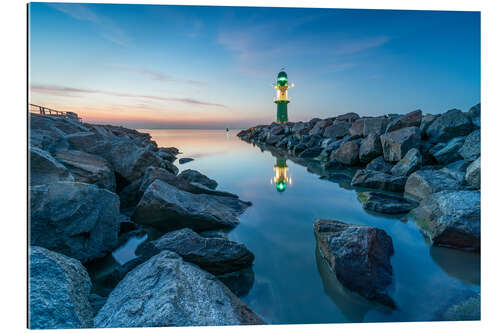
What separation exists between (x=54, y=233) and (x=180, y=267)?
158 centimetres

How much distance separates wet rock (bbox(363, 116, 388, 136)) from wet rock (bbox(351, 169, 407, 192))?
11.6 feet

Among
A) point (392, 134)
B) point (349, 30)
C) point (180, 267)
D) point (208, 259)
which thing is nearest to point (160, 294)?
point (180, 267)

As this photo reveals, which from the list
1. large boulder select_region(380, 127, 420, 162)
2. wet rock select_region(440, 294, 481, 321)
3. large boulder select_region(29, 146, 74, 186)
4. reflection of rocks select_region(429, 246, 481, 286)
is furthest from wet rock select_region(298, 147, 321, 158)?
large boulder select_region(29, 146, 74, 186)

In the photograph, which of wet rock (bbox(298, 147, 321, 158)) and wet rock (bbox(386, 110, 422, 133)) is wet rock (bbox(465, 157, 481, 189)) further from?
wet rock (bbox(298, 147, 321, 158))

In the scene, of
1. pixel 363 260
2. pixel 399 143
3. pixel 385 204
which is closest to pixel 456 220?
pixel 363 260

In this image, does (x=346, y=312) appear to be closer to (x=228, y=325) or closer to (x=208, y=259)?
(x=228, y=325)

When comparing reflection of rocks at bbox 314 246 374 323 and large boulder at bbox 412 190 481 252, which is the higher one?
large boulder at bbox 412 190 481 252

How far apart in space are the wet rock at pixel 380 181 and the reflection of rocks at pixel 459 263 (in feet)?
10.4

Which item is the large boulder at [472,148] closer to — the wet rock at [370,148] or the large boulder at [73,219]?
the wet rock at [370,148]

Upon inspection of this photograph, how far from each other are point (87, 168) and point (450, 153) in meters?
8.42

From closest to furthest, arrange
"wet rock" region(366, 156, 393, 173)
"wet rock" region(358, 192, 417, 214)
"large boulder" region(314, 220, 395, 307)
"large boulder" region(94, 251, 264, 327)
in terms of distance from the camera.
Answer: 1. "large boulder" region(94, 251, 264, 327)
2. "large boulder" region(314, 220, 395, 307)
3. "wet rock" region(358, 192, 417, 214)
4. "wet rock" region(366, 156, 393, 173)

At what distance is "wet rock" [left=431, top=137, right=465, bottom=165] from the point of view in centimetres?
603

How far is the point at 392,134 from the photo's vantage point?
754 cm

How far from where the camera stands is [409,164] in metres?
6.22
